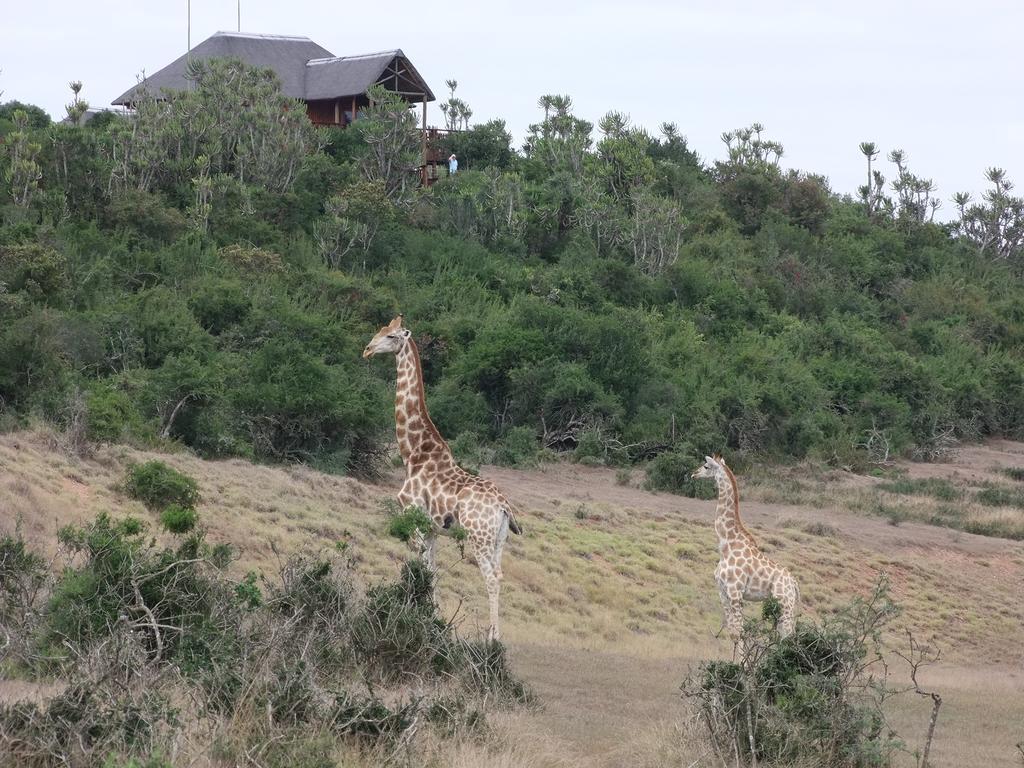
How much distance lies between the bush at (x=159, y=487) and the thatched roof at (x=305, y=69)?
92.3ft

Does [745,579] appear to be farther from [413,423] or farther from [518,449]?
[518,449]

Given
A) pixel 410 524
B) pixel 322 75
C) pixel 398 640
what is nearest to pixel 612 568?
pixel 410 524

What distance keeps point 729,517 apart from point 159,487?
819 cm

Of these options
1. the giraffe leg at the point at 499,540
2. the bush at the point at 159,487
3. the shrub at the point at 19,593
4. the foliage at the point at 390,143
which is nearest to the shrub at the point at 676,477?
the bush at the point at 159,487

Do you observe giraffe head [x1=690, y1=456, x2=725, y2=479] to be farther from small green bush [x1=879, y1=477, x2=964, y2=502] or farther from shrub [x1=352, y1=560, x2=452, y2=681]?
small green bush [x1=879, y1=477, x2=964, y2=502]

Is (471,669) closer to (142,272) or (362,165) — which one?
(142,272)

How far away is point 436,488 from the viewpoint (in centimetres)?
1368

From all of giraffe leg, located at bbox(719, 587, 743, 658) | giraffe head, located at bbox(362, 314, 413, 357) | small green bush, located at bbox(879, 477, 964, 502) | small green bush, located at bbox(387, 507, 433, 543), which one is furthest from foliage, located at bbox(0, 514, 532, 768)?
small green bush, located at bbox(879, 477, 964, 502)

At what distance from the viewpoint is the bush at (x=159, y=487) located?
1998 centimetres

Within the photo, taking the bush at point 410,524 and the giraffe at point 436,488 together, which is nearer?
the bush at point 410,524

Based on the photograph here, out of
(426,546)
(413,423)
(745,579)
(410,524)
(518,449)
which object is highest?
(413,423)

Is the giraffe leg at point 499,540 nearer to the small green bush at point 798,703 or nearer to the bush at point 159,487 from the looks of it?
the small green bush at point 798,703

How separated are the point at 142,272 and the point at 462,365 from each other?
7.86m

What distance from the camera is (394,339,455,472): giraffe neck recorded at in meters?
14.0
